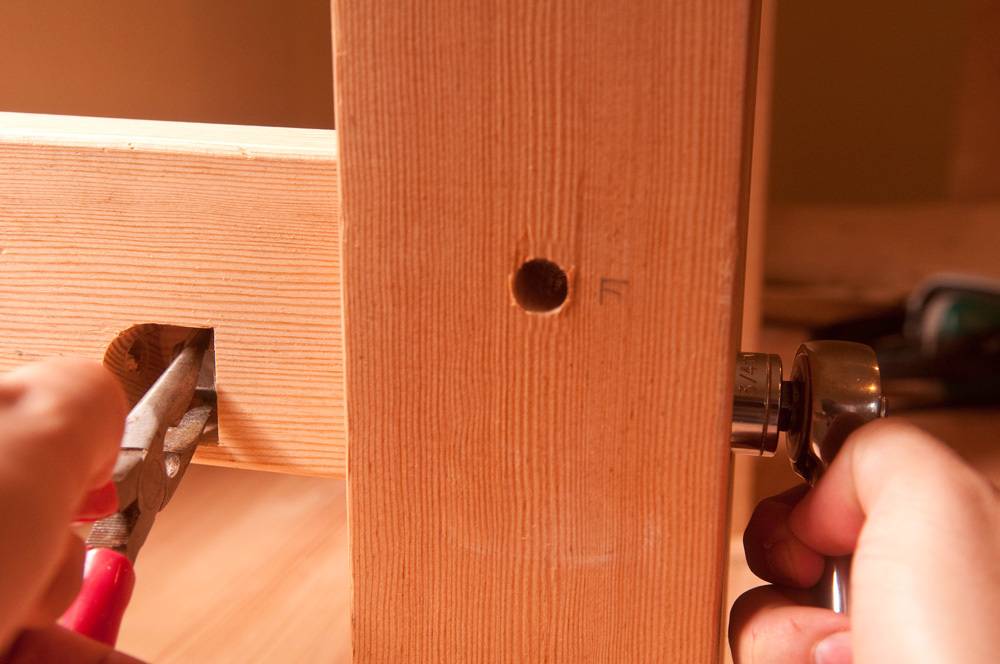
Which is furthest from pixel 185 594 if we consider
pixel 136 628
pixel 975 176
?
pixel 975 176

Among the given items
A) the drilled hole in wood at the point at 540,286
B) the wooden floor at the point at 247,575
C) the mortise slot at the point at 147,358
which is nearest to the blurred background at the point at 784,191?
the wooden floor at the point at 247,575

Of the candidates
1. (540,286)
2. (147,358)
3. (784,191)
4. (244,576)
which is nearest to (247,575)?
(244,576)

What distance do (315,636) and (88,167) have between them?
319 millimetres

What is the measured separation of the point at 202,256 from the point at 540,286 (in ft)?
0.42

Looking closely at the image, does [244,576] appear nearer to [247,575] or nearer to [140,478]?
[247,575]

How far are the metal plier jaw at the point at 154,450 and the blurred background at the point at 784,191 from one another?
0.22m

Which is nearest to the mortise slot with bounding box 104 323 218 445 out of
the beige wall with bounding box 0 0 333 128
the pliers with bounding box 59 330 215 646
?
the pliers with bounding box 59 330 215 646

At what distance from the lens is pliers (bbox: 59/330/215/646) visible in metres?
0.27

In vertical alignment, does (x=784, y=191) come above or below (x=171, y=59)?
below

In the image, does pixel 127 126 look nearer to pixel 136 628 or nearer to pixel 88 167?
pixel 88 167

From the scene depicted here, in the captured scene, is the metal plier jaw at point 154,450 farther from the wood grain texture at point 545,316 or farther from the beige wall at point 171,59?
the beige wall at point 171,59

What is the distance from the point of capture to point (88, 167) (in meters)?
0.31

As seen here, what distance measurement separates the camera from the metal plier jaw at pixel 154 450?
296 millimetres

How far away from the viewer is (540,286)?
251mm
